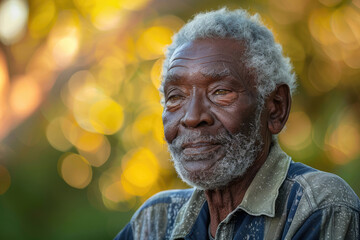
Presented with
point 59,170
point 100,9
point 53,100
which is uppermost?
point 100,9

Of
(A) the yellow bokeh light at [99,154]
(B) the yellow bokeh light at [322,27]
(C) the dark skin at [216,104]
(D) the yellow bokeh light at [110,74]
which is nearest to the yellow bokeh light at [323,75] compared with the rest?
(B) the yellow bokeh light at [322,27]

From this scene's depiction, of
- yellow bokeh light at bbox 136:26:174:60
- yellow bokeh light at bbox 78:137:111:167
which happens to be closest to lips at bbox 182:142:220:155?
yellow bokeh light at bbox 136:26:174:60

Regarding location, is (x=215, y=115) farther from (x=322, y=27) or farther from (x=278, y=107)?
(x=322, y=27)

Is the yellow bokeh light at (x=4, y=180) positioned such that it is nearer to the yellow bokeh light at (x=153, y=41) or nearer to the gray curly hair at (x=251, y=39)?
the yellow bokeh light at (x=153, y=41)

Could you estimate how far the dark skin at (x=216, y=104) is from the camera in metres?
2.69

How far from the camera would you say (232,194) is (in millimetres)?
2814

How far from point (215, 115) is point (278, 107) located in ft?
1.47

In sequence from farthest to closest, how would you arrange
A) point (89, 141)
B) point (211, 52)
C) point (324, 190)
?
point (89, 141) < point (211, 52) < point (324, 190)

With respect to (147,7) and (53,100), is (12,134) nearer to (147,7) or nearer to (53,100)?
(53,100)

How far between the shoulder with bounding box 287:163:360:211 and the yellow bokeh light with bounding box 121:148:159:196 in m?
3.95

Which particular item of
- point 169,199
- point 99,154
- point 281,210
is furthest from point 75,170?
point 281,210

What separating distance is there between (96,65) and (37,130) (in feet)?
3.58

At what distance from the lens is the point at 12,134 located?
19.7 feet

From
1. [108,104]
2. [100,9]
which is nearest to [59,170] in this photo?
[108,104]
